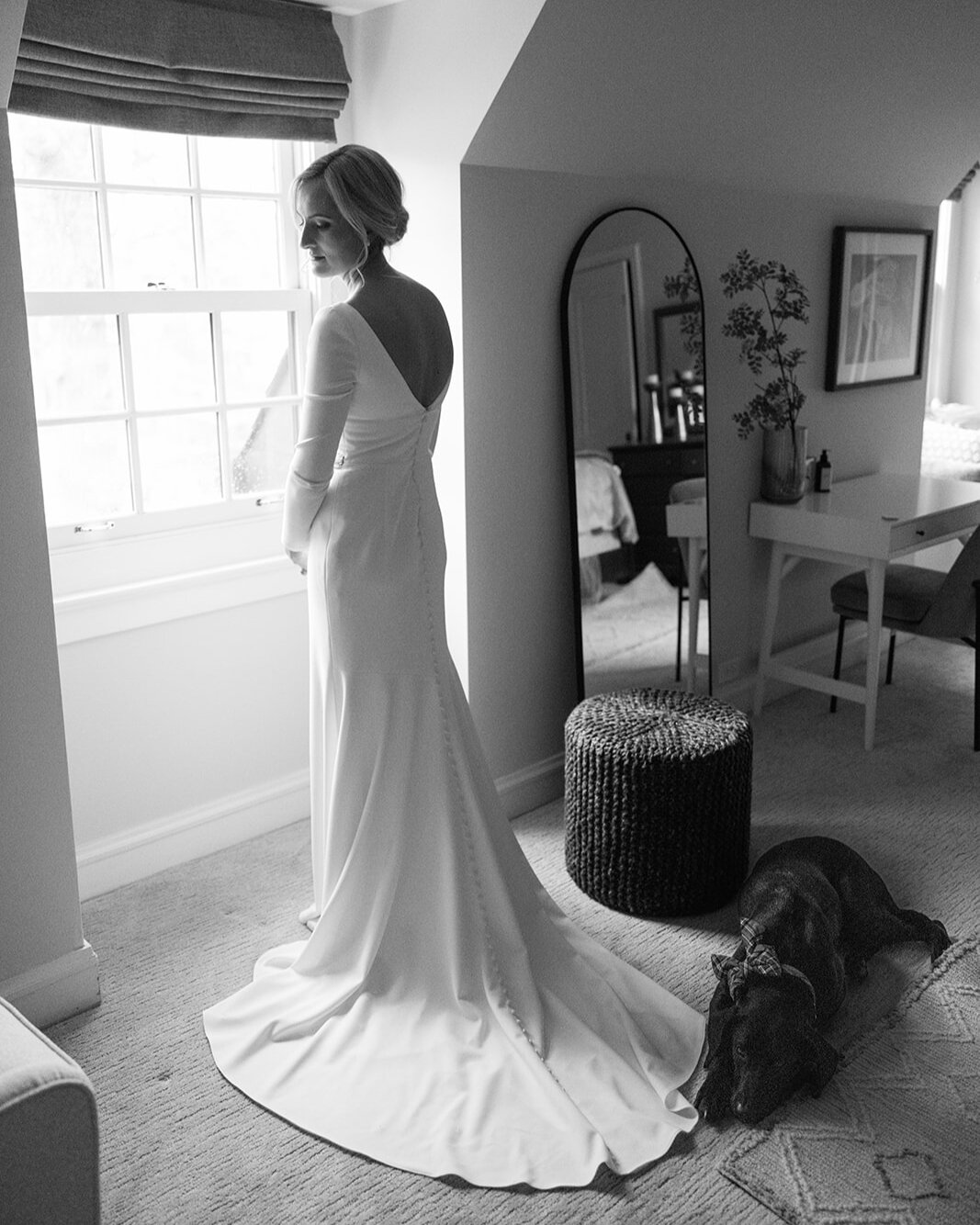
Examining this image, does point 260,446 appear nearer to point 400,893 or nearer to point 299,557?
point 299,557

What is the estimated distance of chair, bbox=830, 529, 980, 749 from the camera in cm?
399

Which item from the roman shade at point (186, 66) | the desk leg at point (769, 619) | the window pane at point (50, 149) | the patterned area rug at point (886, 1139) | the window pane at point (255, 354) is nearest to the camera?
the patterned area rug at point (886, 1139)

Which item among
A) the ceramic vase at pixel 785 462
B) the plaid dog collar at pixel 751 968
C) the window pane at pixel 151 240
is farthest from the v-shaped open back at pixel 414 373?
the ceramic vase at pixel 785 462

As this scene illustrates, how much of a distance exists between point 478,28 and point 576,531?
1.39m

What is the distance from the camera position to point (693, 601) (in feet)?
13.2

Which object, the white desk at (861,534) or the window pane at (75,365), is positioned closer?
the window pane at (75,365)

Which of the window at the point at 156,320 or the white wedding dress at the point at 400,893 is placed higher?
the window at the point at 156,320

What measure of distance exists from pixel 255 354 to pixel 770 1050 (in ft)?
7.49

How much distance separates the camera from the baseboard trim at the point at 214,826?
3195mm

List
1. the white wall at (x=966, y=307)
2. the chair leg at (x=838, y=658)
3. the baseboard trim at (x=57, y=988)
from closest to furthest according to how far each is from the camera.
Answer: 1. the baseboard trim at (x=57, y=988)
2. the chair leg at (x=838, y=658)
3. the white wall at (x=966, y=307)

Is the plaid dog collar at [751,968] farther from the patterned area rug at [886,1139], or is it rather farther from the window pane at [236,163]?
the window pane at [236,163]

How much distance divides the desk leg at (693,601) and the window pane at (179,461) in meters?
1.58

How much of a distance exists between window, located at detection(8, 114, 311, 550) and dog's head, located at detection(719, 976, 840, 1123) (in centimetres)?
194

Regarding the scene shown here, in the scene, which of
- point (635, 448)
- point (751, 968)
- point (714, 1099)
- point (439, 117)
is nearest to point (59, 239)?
point (439, 117)
